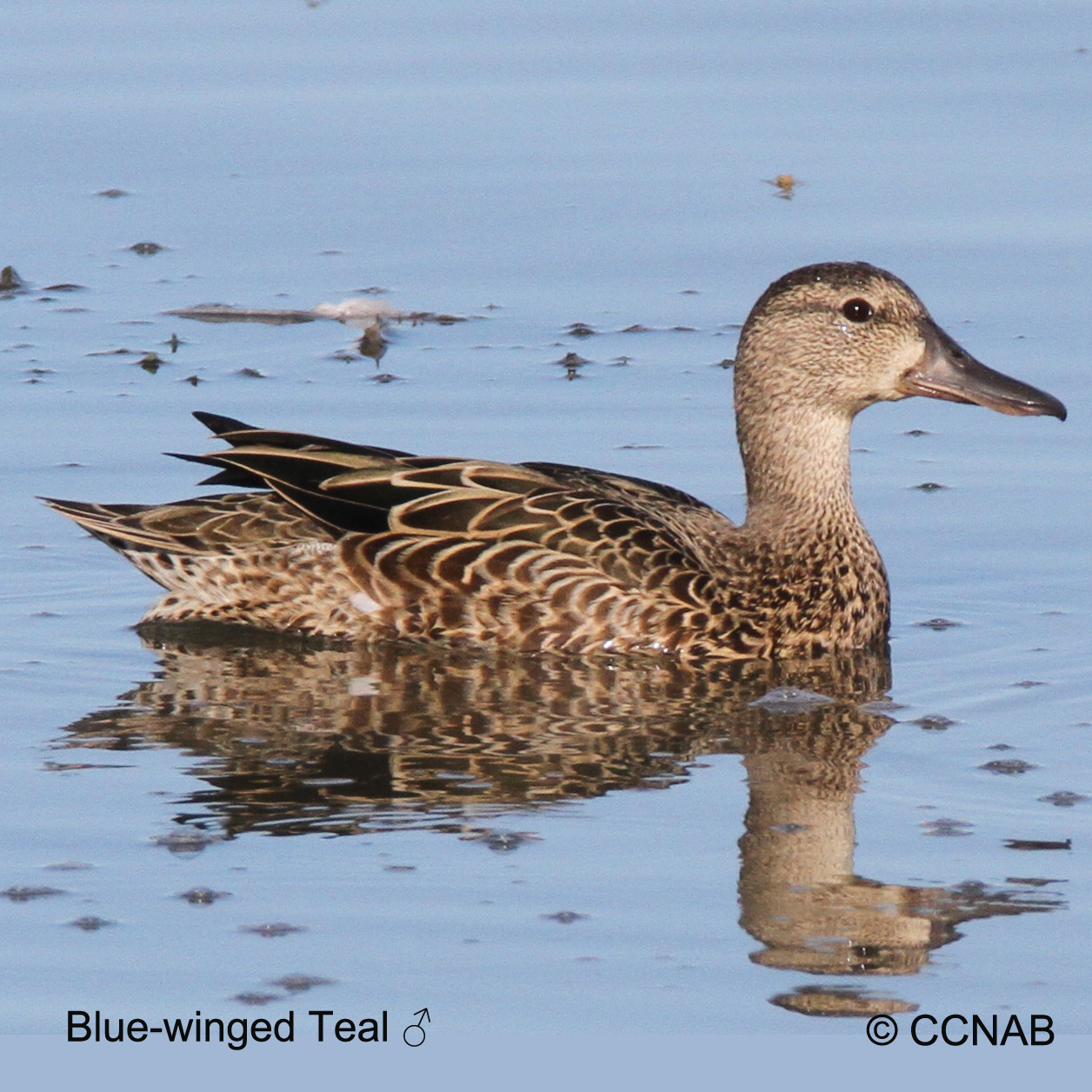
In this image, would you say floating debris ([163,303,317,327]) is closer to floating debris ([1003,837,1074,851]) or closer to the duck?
the duck

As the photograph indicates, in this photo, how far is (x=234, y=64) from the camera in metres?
15.8

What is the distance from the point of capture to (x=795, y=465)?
10.3 m

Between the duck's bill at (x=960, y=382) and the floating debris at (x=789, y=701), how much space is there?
57.5 inches

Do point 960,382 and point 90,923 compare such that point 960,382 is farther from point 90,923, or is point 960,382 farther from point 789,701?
point 90,923

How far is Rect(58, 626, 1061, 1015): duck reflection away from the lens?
706 centimetres

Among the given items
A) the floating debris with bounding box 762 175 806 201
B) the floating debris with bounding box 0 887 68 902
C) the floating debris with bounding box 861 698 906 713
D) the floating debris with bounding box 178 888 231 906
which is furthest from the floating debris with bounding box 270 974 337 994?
the floating debris with bounding box 762 175 806 201

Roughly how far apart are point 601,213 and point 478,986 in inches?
314

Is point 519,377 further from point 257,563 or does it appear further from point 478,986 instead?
point 478,986

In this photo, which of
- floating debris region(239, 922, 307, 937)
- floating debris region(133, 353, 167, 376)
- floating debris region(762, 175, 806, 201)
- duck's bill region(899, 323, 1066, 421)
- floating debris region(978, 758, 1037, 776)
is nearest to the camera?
floating debris region(239, 922, 307, 937)

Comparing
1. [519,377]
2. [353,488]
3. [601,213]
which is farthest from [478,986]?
[601,213]

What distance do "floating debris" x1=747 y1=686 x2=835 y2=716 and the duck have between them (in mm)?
434

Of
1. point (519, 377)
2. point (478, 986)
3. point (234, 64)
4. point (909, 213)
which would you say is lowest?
point (478, 986)

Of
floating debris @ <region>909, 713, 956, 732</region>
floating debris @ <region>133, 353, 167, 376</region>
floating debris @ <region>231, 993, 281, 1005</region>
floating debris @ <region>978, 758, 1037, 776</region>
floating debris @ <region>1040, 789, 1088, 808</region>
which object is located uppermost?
floating debris @ <region>133, 353, 167, 376</region>

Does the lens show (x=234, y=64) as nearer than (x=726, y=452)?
No
